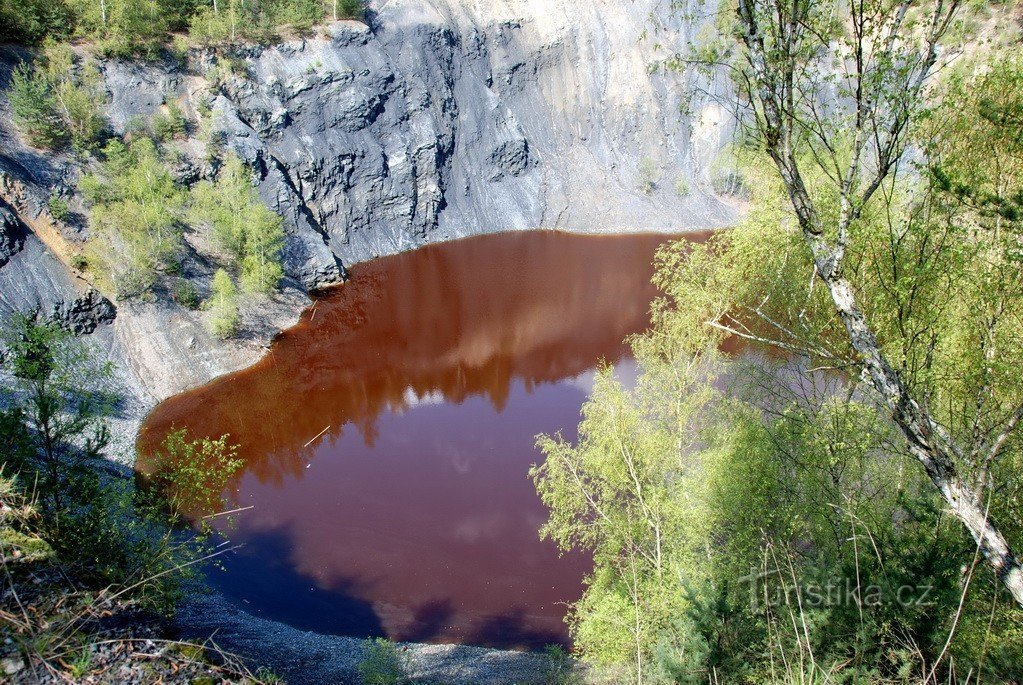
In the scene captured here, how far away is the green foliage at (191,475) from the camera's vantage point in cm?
1301

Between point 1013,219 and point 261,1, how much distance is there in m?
43.1

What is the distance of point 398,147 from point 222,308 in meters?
20.0

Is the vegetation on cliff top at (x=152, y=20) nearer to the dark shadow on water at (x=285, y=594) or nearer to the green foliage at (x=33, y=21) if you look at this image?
the green foliage at (x=33, y=21)

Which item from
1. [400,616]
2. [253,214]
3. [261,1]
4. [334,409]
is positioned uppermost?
[261,1]

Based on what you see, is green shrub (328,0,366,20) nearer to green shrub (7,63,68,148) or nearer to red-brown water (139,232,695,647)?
red-brown water (139,232,695,647)

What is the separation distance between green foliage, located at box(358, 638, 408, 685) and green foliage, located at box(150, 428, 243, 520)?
13.8 ft

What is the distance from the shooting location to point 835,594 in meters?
7.01

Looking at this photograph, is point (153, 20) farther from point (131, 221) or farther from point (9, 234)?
point (9, 234)

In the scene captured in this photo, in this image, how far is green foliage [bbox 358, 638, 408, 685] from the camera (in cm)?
1127

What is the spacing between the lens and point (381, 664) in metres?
11.9

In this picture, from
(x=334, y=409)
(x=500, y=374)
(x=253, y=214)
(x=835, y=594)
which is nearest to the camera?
(x=835, y=594)

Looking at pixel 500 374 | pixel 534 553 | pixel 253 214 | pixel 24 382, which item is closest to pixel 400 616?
pixel 534 553

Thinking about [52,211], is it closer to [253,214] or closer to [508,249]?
[253,214]

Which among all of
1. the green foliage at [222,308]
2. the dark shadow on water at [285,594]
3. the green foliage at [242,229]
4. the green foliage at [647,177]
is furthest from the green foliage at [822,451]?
the green foliage at [647,177]
